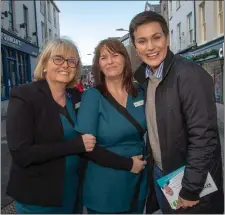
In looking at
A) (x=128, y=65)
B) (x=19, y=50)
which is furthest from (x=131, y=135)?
(x=19, y=50)

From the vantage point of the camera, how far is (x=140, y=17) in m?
2.05

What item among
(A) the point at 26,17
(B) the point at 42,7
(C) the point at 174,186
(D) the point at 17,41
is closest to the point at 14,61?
(D) the point at 17,41

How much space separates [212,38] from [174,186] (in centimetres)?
1334

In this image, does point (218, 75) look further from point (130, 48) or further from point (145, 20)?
point (145, 20)

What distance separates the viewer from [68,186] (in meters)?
2.20

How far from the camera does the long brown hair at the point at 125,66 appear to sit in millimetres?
2334

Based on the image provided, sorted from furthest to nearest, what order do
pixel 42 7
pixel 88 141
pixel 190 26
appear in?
pixel 42 7 < pixel 190 26 < pixel 88 141

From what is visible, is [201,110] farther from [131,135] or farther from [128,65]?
[128,65]

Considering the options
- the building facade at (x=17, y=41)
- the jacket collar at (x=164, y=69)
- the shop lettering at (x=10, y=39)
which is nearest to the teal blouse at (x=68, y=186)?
the jacket collar at (x=164, y=69)

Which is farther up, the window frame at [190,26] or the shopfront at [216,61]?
the window frame at [190,26]

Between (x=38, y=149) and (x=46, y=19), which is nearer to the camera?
(x=38, y=149)

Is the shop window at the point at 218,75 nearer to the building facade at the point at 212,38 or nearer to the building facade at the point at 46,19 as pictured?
the building facade at the point at 212,38

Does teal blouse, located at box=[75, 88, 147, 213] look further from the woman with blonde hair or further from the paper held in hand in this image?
the paper held in hand

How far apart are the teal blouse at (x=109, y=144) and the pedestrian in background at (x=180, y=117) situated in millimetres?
143
